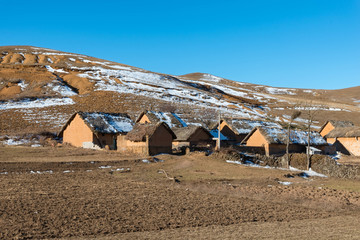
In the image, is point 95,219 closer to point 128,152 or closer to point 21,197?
point 21,197

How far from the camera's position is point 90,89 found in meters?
81.8

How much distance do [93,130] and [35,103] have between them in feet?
115

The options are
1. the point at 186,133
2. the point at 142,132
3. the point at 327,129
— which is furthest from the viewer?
the point at 327,129

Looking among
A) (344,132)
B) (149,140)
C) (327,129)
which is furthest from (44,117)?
(344,132)

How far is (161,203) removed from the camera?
15.0m

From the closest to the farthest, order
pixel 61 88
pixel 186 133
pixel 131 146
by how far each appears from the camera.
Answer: pixel 131 146 < pixel 186 133 < pixel 61 88

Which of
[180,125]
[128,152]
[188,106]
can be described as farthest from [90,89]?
[128,152]

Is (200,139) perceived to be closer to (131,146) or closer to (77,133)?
(131,146)

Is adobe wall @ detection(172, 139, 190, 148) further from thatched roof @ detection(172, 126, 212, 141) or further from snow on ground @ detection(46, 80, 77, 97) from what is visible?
snow on ground @ detection(46, 80, 77, 97)

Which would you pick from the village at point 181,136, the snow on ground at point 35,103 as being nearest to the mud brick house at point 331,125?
the village at point 181,136

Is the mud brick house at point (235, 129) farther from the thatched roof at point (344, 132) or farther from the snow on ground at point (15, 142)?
the snow on ground at point (15, 142)

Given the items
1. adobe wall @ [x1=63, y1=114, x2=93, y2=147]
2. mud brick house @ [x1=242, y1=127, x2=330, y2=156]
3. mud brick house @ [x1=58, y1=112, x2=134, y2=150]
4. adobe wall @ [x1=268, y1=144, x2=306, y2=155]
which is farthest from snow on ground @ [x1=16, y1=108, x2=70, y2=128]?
adobe wall @ [x1=268, y1=144, x2=306, y2=155]

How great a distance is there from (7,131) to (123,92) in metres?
35.8

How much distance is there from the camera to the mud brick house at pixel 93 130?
37688 millimetres
